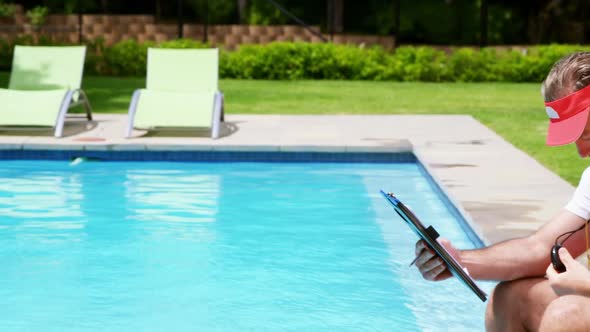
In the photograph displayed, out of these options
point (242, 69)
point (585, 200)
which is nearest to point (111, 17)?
point (242, 69)

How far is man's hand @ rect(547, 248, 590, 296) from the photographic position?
2.93 metres

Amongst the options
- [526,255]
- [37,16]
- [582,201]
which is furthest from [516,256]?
[37,16]

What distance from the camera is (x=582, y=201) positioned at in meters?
3.25

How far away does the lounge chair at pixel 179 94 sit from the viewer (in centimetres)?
1127

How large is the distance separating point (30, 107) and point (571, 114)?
30.6ft

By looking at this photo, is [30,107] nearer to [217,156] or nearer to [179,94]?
[179,94]

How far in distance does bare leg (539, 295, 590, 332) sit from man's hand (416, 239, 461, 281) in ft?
1.30

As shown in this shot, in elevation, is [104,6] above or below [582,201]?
below

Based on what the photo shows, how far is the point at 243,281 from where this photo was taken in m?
6.34

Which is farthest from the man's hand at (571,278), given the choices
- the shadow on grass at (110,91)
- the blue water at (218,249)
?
the shadow on grass at (110,91)

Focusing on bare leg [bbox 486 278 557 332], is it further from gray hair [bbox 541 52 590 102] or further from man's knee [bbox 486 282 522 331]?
gray hair [bbox 541 52 590 102]

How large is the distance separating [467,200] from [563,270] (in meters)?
4.58

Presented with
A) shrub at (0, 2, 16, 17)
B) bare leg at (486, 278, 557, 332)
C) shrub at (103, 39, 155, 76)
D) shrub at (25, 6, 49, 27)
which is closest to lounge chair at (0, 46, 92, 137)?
bare leg at (486, 278, 557, 332)

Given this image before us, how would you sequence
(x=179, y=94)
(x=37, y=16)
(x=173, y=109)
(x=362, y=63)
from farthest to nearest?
(x=37, y=16) < (x=362, y=63) < (x=179, y=94) < (x=173, y=109)
